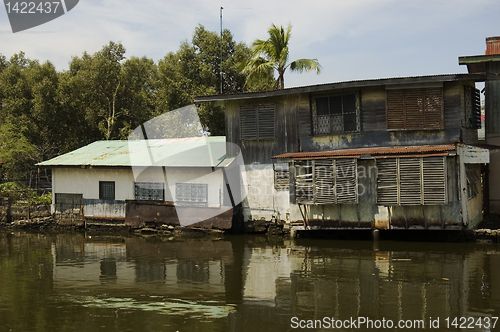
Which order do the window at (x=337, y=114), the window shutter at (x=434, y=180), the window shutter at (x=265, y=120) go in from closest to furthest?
the window shutter at (x=434, y=180)
the window at (x=337, y=114)
the window shutter at (x=265, y=120)

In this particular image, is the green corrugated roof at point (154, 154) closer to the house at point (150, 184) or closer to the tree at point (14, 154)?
the house at point (150, 184)

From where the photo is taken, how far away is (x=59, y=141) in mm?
36500

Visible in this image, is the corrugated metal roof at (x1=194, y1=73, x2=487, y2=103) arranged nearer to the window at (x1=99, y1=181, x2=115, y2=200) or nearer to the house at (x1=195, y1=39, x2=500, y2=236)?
the house at (x1=195, y1=39, x2=500, y2=236)

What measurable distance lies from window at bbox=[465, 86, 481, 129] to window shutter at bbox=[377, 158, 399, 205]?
3.75m

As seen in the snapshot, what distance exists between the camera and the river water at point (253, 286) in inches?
392

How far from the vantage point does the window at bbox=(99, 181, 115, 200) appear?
2301 cm

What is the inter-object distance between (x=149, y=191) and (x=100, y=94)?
17.3 metres

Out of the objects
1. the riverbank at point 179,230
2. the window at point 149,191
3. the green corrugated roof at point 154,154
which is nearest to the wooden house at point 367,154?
the riverbank at point 179,230

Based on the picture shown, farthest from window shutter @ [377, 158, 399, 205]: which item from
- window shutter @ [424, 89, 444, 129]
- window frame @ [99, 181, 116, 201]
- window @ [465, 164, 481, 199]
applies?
window frame @ [99, 181, 116, 201]

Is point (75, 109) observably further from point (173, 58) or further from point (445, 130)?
point (445, 130)

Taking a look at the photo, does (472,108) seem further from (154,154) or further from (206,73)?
(206,73)

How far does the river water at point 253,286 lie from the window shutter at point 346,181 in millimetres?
1794

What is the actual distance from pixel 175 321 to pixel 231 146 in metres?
11.4

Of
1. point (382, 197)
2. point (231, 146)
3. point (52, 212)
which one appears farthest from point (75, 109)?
point (382, 197)
